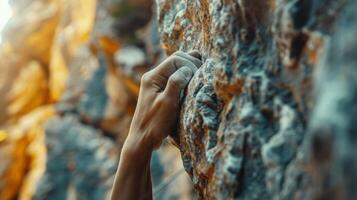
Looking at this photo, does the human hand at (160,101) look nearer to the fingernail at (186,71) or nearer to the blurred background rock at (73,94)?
the fingernail at (186,71)

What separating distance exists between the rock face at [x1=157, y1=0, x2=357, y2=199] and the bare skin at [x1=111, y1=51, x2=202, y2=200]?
1.8 inches

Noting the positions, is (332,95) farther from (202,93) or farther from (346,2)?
(202,93)

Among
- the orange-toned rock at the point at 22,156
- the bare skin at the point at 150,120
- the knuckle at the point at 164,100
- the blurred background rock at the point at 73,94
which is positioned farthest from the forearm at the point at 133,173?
the orange-toned rock at the point at 22,156

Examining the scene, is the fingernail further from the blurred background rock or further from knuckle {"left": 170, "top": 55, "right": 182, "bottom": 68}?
the blurred background rock

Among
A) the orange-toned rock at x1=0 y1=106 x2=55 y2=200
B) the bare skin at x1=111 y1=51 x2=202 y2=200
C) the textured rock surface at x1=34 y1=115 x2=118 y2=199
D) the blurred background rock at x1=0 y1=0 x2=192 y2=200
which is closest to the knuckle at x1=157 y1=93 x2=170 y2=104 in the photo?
the bare skin at x1=111 y1=51 x2=202 y2=200

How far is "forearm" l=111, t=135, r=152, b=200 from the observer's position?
1.21 m

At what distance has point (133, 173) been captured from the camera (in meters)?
1.22

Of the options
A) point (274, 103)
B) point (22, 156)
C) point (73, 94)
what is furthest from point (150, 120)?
point (22, 156)

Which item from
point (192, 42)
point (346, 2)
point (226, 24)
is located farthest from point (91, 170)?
point (346, 2)

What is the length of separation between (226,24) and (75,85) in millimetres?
4295

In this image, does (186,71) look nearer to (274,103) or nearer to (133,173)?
(133,173)

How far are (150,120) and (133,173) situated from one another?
0.14 meters

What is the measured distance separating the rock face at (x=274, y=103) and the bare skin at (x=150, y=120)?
4cm

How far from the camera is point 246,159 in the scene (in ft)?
2.75
